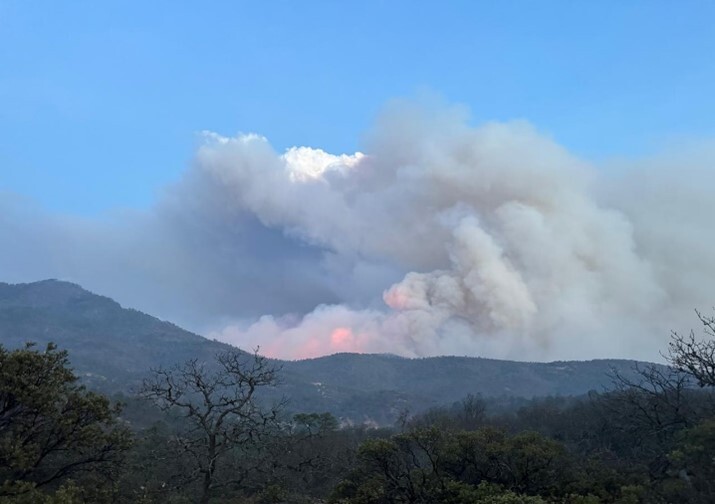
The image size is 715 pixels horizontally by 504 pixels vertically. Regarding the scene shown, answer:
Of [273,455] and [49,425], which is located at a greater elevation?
[49,425]

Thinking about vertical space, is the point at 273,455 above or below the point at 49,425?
below

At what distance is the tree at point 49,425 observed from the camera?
56.7 feet

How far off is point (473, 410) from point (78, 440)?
59.9 meters

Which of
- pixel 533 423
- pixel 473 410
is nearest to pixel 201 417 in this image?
pixel 533 423

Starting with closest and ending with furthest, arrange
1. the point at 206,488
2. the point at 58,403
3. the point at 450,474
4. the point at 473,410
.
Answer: the point at 58,403, the point at 206,488, the point at 450,474, the point at 473,410

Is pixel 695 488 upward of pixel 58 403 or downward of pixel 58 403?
downward

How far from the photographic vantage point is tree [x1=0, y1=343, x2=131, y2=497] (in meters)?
17.3

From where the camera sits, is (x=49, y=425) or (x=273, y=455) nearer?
(x=49, y=425)

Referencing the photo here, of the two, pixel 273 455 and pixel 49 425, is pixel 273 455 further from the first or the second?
pixel 49 425

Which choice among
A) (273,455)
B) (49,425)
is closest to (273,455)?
(273,455)

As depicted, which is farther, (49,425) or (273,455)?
(273,455)

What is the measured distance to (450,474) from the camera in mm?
23688

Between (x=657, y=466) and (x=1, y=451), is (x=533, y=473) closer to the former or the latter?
(x=657, y=466)

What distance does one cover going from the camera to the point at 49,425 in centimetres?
1850
